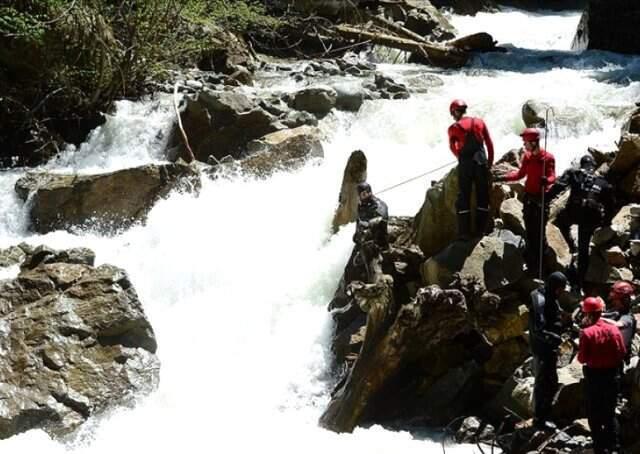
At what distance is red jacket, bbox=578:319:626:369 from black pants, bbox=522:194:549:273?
2175 mm

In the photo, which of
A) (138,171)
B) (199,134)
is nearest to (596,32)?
(199,134)

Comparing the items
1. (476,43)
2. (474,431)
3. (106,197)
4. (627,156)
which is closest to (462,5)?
(476,43)

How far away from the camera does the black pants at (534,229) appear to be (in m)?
8.66

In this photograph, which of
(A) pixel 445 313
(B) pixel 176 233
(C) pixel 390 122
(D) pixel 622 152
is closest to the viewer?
(A) pixel 445 313

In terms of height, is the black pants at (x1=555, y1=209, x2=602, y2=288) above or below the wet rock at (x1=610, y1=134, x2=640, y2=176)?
below

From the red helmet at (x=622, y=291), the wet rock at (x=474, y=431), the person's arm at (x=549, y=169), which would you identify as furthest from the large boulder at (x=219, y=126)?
the red helmet at (x=622, y=291)

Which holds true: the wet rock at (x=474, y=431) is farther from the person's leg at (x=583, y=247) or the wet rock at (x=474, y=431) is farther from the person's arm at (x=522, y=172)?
the person's arm at (x=522, y=172)

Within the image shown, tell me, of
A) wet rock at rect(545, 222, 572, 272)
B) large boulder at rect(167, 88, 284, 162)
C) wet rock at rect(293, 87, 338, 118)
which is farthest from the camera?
wet rock at rect(293, 87, 338, 118)

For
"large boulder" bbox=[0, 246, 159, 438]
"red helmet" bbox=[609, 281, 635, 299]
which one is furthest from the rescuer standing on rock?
"large boulder" bbox=[0, 246, 159, 438]

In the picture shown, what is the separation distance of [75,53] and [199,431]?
9523 millimetres

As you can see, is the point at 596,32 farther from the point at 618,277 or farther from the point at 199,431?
the point at 199,431

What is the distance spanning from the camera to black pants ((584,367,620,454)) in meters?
6.62

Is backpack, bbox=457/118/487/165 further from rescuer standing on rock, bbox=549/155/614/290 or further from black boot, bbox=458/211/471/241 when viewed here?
rescuer standing on rock, bbox=549/155/614/290

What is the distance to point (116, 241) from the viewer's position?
13.3 m
